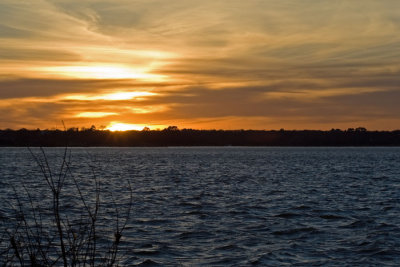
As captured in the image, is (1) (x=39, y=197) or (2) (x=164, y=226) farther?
(1) (x=39, y=197)

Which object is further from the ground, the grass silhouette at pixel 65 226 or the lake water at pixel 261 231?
the grass silhouette at pixel 65 226

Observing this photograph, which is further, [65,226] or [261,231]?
[261,231]

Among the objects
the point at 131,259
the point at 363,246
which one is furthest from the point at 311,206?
the point at 131,259

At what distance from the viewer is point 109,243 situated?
60.8 ft

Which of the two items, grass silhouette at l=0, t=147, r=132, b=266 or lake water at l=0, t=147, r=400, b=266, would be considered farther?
lake water at l=0, t=147, r=400, b=266

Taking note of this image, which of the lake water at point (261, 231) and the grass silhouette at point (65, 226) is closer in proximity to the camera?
the grass silhouette at point (65, 226)

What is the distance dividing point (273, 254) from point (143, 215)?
10359 mm

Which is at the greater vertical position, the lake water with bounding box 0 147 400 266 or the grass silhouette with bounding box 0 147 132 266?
the grass silhouette with bounding box 0 147 132 266

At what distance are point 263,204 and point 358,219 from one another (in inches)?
302

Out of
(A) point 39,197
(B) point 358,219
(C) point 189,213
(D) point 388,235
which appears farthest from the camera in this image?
(A) point 39,197

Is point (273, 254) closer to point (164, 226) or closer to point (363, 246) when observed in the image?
point (363, 246)

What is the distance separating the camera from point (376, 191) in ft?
137

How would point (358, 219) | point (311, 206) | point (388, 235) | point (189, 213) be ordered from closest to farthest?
point (388, 235)
point (358, 219)
point (189, 213)
point (311, 206)

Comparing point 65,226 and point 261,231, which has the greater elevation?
point 65,226
